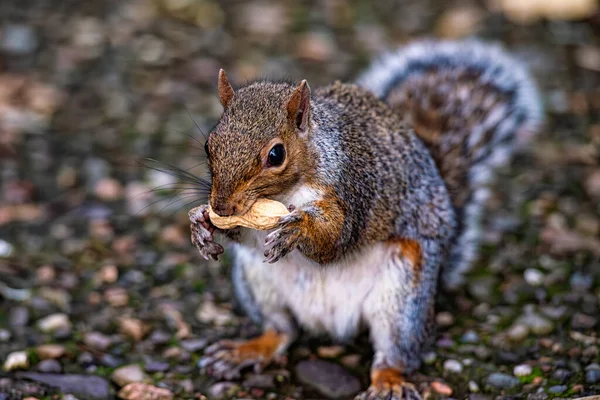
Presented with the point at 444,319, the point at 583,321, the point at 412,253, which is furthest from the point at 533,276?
the point at 412,253

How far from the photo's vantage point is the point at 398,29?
18.6 feet

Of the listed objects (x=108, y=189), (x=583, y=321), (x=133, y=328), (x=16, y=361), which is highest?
(x=108, y=189)

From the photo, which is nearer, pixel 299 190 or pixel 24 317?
pixel 299 190

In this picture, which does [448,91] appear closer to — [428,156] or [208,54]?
[428,156]

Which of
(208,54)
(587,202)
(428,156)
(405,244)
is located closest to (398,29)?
(208,54)

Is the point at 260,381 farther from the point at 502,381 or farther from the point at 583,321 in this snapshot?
the point at 583,321

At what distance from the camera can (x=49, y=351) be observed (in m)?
3.10

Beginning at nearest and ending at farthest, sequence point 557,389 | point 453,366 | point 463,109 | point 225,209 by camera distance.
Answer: point 225,209 < point 557,389 < point 453,366 < point 463,109

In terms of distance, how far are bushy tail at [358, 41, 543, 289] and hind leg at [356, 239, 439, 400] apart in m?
0.37

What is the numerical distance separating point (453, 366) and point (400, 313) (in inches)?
13.6

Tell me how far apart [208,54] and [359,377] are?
9.68 ft

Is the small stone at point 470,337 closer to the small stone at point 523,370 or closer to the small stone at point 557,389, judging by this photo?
the small stone at point 523,370

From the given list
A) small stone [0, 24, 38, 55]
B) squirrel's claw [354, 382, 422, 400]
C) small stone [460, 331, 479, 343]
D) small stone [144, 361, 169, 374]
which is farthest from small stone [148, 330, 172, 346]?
small stone [0, 24, 38, 55]

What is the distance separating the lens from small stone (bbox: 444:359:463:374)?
304 centimetres
